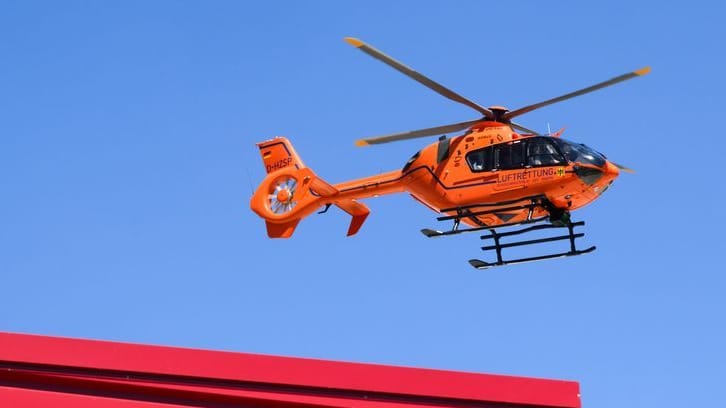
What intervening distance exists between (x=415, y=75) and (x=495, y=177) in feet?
9.17

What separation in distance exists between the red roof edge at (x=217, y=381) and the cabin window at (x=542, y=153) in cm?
1288

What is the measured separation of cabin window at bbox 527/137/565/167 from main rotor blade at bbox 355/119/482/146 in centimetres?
199

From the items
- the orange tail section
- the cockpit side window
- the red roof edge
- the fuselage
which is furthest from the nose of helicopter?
the red roof edge

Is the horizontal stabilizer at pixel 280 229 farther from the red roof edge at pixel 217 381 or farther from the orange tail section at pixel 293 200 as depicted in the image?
the red roof edge at pixel 217 381

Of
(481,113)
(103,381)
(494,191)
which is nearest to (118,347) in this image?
(103,381)

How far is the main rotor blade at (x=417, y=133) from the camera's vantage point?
23688 mm

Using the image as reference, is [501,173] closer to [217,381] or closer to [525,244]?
[525,244]

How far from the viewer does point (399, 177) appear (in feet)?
81.4

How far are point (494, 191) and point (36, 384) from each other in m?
13.6

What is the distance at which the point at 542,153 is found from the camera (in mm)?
22406

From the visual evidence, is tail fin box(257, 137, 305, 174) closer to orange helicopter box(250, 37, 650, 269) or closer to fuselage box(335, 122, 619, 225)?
orange helicopter box(250, 37, 650, 269)

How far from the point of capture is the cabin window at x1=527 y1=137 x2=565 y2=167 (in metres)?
22.3

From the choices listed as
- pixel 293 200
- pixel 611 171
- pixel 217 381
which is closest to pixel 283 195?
pixel 293 200

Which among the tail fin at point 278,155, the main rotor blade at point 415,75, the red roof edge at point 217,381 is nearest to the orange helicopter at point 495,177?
the main rotor blade at point 415,75
